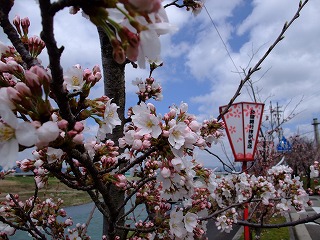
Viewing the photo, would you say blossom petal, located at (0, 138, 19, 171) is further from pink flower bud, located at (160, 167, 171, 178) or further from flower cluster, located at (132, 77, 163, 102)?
flower cluster, located at (132, 77, 163, 102)

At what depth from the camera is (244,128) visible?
3.63 m

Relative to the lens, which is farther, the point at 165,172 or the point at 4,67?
the point at 165,172

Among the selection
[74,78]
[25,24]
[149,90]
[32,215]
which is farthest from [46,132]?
[32,215]

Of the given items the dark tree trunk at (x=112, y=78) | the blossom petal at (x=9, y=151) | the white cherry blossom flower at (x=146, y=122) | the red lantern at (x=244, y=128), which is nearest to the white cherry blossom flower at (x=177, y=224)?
the dark tree trunk at (x=112, y=78)

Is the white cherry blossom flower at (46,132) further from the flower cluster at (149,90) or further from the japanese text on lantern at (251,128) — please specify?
the japanese text on lantern at (251,128)

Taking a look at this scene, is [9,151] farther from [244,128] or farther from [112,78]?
[244,128]

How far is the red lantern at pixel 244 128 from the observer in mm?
3590

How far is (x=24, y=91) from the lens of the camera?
1.91 ft

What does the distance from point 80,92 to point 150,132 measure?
29cm

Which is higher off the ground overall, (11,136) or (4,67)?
(4,67)

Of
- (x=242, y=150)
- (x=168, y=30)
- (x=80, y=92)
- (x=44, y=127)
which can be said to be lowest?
(x=44, y=127)

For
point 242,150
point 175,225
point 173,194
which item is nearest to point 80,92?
point 173,194

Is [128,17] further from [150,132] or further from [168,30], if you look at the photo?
[150,132]

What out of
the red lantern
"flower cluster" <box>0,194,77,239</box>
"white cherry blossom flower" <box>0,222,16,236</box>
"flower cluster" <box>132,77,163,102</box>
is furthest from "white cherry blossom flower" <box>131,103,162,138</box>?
the red lantern
